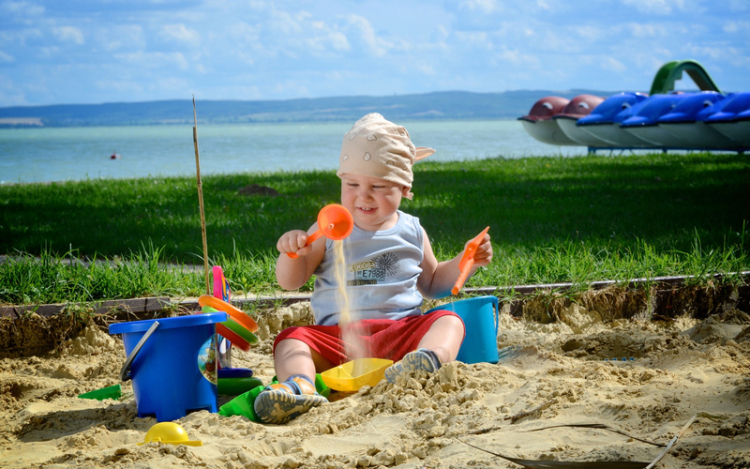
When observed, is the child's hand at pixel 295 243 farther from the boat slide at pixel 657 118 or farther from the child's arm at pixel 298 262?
the boat slide at pixel 657 118

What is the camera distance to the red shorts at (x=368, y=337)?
A: 2.46 metres

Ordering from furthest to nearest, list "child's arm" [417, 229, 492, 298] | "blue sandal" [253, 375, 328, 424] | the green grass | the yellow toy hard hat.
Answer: the green grass → "child's arm" [417, 229, 492, 298] → "blue sandal" [253, 375, 328, 424] → the yellow toy hard hat

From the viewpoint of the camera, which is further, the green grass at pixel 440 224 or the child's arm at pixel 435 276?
the green grass at pixel 440 224

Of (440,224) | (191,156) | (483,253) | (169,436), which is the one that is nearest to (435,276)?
(483,253)

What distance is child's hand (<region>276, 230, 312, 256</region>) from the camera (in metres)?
2.38

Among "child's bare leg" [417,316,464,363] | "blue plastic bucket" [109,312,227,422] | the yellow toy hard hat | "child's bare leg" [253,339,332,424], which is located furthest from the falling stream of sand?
the yellow toy hard hat

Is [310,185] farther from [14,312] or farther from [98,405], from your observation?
[98,405]

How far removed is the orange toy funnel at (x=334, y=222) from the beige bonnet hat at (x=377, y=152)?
23 centimetres

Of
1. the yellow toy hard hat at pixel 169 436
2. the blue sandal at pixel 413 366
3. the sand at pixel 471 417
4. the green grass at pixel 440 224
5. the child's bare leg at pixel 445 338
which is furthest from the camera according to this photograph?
the green grass at pixel 440 224

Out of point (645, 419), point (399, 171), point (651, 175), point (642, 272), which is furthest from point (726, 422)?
point (651, 175)

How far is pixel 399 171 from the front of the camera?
2.53 meters

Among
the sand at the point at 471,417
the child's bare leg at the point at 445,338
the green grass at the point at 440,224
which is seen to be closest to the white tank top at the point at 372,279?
the child's bare leg at the point at 445,338

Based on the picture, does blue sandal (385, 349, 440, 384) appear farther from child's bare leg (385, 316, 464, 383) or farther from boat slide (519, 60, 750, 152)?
boat slide (519, 60, 750, 152)

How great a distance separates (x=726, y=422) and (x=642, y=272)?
189 cm
